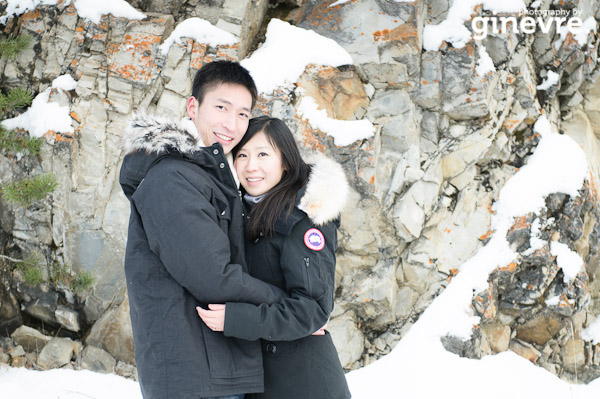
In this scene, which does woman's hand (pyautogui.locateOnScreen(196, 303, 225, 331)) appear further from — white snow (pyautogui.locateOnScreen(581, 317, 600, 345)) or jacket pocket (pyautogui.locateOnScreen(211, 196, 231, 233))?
white snow (pyautogui.locateOnScreen(581, 317, 600, 345))

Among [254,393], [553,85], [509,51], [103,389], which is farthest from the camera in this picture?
[553,85]

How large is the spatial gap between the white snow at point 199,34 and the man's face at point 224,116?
3662mm

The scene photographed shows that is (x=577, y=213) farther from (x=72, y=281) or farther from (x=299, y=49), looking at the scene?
(x=72, y=281)

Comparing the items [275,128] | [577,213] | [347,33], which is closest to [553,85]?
[577,213]

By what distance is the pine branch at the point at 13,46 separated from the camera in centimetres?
536

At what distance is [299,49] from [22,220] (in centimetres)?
374

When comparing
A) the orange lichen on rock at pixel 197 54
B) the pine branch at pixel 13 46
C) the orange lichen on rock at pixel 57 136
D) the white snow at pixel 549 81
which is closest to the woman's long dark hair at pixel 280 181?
the orange lichen on rock at pixel 197 54

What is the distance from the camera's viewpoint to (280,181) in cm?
246

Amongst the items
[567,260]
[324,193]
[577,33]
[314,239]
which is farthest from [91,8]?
[577,33]

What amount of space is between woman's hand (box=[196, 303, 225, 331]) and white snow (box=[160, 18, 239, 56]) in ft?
15.0

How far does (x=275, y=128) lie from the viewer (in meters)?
2.52

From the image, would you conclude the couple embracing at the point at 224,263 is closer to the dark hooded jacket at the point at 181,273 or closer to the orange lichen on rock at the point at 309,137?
the dark hooded jacket at the point at 181,273

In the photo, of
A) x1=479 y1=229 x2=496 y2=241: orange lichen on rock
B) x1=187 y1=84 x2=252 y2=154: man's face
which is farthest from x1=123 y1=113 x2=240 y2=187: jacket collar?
x1=479 y1=229 x2=496 y2=241: orange lichen on rock

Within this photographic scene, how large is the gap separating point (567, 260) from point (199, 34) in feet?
16.6
